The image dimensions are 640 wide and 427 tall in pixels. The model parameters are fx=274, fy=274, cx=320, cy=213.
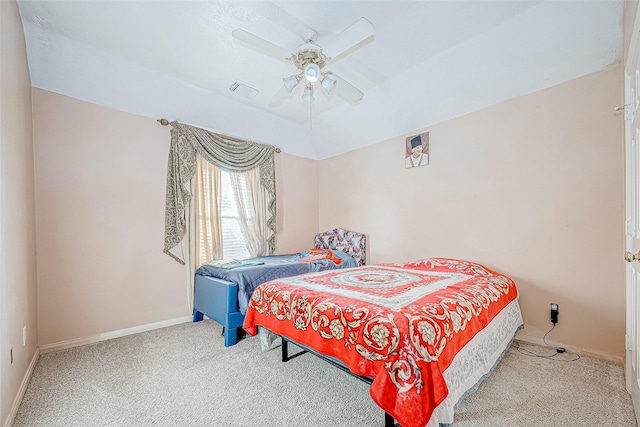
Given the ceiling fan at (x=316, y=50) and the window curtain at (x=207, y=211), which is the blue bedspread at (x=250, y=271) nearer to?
the window curtain at (x=207, y=211)

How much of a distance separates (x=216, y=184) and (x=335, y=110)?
1953 mm

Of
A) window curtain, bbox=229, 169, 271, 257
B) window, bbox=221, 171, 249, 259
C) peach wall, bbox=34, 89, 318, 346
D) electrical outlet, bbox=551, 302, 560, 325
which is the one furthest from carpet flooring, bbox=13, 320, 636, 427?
window curtain, bbox=229, 169, 271, 257

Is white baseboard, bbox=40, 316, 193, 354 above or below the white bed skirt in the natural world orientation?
below

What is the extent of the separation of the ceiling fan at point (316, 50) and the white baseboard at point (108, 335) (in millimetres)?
2881

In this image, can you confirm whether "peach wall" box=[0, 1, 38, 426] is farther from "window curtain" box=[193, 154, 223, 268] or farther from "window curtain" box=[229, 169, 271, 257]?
"window curtain" box=[229, 169, 271, 257]

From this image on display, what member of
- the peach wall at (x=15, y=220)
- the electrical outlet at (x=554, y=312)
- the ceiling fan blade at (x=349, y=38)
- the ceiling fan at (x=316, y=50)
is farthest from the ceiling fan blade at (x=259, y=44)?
the electrical outlet at (x=554, y=312)

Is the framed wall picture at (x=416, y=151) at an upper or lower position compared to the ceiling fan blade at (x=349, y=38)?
lower

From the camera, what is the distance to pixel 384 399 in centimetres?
131

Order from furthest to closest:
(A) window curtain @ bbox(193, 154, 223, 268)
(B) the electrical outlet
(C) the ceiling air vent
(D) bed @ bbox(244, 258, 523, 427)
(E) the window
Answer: (E) the window < (A) window curtain @ bbox(193, 154, 223, 268) < (C) the ceiling air vent < (B) the electrical outlet < (D) bed @ bbox(244, 258, 523, 427)

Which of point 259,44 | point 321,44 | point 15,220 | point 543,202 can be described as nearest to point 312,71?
point 259,44

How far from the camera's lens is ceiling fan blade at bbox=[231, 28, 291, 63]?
1.88 metres

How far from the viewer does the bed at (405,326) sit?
4.27ft

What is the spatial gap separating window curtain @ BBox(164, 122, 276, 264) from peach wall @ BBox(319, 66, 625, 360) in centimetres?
231

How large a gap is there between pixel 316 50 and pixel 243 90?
5.01 ft
